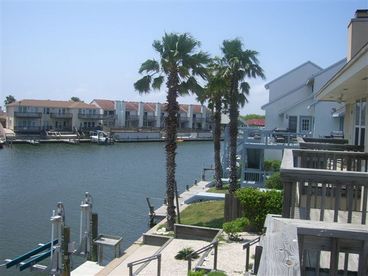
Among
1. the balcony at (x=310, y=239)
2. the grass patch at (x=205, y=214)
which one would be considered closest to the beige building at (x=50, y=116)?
the grass patch at (x=205, y=214)

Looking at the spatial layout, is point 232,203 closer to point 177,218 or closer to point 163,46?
point 177,218

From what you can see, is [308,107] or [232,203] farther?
[308,107]

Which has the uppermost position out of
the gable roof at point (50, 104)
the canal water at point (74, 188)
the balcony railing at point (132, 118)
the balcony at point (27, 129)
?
the gable roof at point (50, 104)

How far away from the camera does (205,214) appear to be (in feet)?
79.4

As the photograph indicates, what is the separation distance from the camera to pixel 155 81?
22.5 metres

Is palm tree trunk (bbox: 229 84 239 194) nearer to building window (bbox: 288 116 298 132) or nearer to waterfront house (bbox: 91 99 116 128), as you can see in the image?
building window (bbox: 288 116 298 132)

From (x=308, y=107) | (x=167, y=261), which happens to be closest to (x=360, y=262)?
(x=167, y=261)

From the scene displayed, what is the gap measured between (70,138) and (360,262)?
99.0 meters

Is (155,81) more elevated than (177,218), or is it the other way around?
(155,81)

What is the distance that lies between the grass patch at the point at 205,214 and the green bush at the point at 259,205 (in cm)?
299

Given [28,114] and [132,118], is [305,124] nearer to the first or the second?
[28,114]

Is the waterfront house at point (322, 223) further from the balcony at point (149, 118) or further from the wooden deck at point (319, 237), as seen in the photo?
the balcony at point (149, 118)

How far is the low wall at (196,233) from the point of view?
18094mm

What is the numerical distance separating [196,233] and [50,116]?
93329 mm
